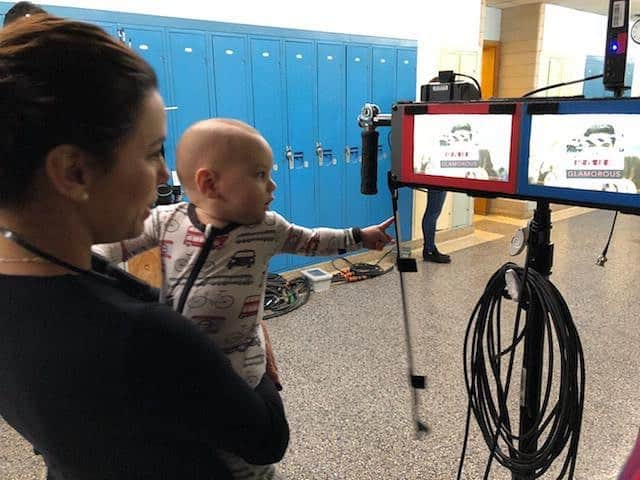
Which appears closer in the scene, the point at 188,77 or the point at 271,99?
the point at 188,77

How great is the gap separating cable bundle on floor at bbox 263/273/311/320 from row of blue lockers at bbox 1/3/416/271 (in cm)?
21

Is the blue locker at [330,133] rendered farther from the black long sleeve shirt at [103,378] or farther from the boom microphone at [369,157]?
the black long sleeve shirt at [103,378]

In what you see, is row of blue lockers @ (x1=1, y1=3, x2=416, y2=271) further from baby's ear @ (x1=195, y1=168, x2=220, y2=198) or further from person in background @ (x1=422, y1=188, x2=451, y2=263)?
baby's ear @ (x1=195, y1=168, x2=220, y2=198)

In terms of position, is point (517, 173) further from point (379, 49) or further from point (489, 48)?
point (489, 48)

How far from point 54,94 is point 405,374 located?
7.65ft

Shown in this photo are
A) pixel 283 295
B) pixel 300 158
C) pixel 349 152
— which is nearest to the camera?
pixel 283 295

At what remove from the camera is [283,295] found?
3.54 metres

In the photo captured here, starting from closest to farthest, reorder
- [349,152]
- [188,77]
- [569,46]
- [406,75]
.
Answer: [188,77] → [349,152] → [406,75] → [569,46]

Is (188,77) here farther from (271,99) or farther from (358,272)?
(358,272)

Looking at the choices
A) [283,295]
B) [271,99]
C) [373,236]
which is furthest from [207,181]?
[271,99]

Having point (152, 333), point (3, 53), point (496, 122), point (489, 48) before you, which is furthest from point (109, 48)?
point (489, 48)

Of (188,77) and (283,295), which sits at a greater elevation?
(188,77)

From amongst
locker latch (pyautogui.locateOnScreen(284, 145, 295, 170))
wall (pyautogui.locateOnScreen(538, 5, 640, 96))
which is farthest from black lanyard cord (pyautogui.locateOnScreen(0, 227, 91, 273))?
wall (pyautogui.locateOnScreen(538, 5, 640, 96))

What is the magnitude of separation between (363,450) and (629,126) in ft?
5.02
